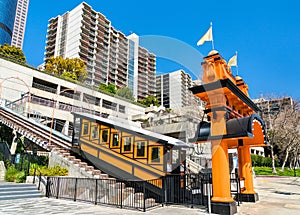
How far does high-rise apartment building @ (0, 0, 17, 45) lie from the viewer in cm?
11189

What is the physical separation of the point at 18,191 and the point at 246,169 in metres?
10.3

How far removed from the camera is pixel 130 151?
449 inches

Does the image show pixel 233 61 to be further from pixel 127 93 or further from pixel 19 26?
pixel 19 26

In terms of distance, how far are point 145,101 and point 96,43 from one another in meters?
31.2

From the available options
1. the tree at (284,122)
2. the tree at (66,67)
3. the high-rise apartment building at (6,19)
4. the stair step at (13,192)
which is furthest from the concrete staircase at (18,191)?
the high-rise apartment building at (6,19)

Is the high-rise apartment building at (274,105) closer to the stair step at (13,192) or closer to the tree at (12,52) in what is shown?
the stair step at (13,192)

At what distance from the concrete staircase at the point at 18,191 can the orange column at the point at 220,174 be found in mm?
8127

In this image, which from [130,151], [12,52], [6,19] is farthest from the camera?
[6,19]

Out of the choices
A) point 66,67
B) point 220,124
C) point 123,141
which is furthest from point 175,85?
point 66,67

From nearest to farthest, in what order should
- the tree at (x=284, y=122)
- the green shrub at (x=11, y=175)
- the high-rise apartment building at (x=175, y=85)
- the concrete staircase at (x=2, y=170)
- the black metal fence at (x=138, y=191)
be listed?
1. the black metal fence at (x=138, y=191)
2. the green shrub at (x=11, y=175)
3. the concrete staircase at (x=2, y=170)
4. the high-rise apartment building at (x=175, y=85)
5. the tree at (x=284, y=122)

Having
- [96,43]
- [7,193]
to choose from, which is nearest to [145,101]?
[96,43]

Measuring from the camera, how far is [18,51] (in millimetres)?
42938

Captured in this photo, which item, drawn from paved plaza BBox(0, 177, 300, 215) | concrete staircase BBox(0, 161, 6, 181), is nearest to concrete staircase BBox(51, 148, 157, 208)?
paved plaza BBox(0, 177, 300, 215)

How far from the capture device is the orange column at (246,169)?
1007cm
